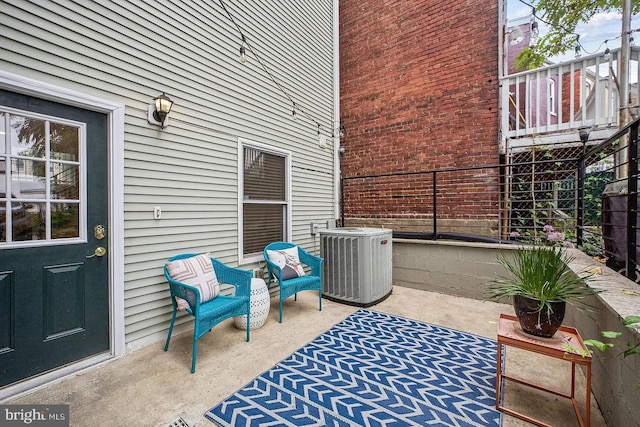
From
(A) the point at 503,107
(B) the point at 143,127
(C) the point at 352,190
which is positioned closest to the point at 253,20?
(B) the point at 143,127

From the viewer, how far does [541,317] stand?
1681 millimetres

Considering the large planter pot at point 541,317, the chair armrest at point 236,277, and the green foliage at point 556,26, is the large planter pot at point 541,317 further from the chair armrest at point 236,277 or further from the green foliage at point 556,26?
the green foliage at point 556,26

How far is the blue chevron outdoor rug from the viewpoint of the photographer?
1.73 m

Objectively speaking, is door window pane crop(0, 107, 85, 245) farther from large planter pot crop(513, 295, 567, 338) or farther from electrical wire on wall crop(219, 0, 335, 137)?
large planter pot crop(513, 295, 567, 338)

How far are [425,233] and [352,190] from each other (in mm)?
1829

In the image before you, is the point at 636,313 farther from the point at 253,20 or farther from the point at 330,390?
the point at 253,20

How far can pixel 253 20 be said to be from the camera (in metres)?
3.75

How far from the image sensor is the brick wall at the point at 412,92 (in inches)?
180

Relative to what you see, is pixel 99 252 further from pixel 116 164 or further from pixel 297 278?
pixel 297 278

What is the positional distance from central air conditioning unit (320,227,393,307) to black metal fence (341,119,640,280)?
3.52ft

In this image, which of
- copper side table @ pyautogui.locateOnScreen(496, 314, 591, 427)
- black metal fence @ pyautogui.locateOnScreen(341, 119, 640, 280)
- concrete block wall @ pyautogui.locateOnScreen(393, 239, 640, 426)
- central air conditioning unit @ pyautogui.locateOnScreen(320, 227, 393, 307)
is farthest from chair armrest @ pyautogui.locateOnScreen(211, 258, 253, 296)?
black metal fence @ pyautogui.locateOnScreen(341, 119, 640, 280)

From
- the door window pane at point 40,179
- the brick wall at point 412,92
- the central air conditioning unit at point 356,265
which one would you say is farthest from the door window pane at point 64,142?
the brick wall at point 412,92

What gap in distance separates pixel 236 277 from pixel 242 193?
3.94 ft

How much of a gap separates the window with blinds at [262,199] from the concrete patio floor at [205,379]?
114 centimetres
